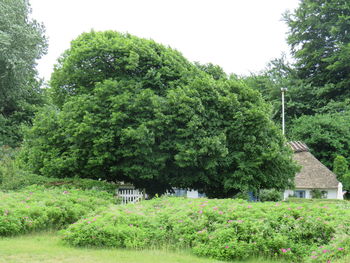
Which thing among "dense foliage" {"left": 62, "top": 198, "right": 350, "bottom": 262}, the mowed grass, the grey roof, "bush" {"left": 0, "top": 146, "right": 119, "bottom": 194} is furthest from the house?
the mowed grass

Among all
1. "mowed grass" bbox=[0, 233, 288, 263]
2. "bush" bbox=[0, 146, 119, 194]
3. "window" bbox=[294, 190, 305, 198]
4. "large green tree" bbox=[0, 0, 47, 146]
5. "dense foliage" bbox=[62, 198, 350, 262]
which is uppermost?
"large green tree" bbox=[0, 0, 47, 146]

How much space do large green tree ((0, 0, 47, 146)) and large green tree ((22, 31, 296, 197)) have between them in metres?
10.9

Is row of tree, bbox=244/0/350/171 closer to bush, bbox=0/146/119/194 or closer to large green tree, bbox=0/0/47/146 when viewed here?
large green tree, bbox=0/0/47/146

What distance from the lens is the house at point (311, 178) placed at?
31.0 metres

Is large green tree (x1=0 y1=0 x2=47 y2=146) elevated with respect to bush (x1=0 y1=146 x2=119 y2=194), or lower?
elevated

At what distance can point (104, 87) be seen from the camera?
14484 mm

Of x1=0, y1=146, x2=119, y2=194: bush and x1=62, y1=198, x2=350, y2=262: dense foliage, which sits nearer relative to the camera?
x1=62, y1=198, x2=350, y2=262: dense foliage

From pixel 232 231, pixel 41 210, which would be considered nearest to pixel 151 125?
pixel 41 210

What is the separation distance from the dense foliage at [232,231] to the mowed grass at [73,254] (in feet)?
1.00

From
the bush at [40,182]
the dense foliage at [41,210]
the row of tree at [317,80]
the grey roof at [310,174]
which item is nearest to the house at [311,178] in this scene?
the grey roof at [310,174]

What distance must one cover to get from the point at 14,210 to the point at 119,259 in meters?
3.55

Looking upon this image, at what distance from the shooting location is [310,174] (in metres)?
31.8

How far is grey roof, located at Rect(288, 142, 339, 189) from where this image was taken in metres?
31.0

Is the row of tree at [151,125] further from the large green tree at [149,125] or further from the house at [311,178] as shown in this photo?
the house at [311,178]
